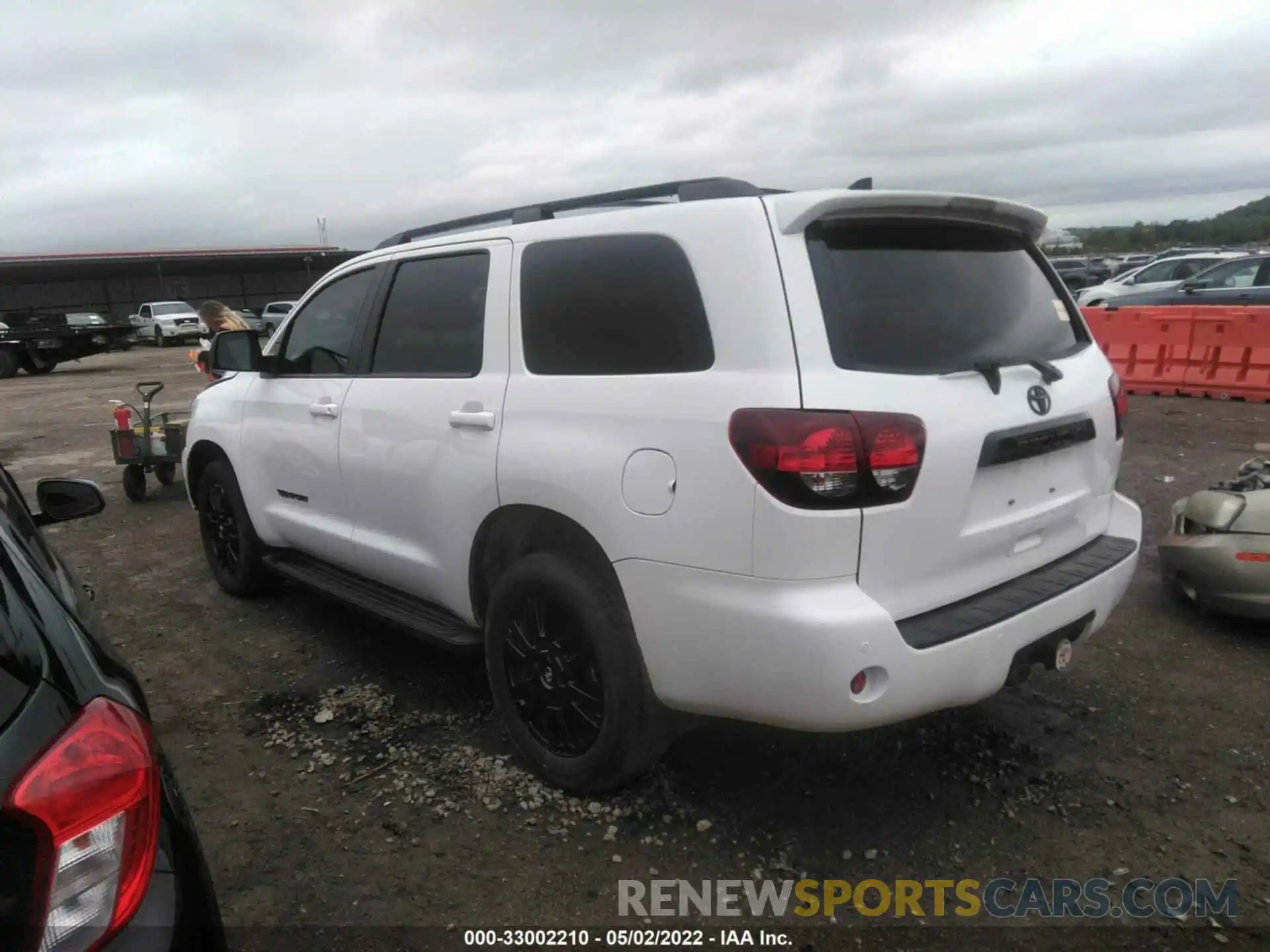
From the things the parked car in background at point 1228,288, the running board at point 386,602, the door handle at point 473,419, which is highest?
the door handle at point 473,419

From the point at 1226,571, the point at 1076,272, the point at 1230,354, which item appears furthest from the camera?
the point at 1076,272

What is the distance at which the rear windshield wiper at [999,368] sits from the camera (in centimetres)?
271

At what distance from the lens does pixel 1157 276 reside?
1820 centimetres

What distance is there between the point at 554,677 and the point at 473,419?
93 cm

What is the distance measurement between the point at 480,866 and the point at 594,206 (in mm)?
2194

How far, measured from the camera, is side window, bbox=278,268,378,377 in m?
4.18

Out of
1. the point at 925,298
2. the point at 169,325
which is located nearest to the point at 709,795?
the point at 925,298

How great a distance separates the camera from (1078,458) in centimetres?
307

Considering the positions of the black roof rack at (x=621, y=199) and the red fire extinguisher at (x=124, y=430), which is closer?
the black roof rack at (x=621, y=199)


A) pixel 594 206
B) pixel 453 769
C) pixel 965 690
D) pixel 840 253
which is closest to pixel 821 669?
pixel 965 690

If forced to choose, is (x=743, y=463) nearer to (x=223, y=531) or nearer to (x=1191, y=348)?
(x=223, y=531)

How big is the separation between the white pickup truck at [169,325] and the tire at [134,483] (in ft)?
90.2

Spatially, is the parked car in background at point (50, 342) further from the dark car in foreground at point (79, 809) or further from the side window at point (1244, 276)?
the dark car in foreground at point (79, 809)

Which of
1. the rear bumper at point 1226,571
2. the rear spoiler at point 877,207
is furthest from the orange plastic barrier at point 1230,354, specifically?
the rear spoiler at point 877,207
